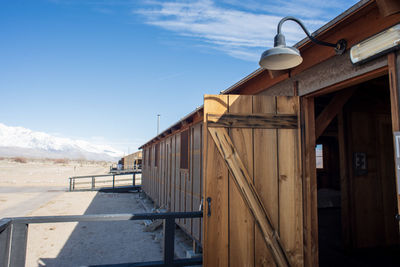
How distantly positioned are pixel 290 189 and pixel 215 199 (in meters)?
0.91

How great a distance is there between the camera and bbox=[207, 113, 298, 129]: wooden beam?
2.98 m

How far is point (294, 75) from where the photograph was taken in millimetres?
3484

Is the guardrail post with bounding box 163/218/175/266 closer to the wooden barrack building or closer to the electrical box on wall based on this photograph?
the wooden barrack building

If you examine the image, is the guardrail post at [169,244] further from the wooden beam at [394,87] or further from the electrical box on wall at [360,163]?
the electrical box on wall at [360,163]

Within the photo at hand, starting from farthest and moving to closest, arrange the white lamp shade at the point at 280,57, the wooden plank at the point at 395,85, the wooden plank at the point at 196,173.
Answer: the wooden plank at the point at 196,173 < the white lamp shade at the point at 280,57 < the wooden plank at the point at 395,85

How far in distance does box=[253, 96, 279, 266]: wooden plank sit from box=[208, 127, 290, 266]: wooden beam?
0.06 metres

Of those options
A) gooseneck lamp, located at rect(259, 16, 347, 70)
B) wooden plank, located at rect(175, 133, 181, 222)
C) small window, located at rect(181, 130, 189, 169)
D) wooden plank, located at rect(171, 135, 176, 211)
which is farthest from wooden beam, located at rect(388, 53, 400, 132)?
wooden plank, located at rect(171, 135, 176, 211)

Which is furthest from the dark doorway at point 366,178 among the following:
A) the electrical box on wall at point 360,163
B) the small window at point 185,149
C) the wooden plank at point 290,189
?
the small window at point 185,149

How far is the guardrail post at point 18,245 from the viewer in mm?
2451

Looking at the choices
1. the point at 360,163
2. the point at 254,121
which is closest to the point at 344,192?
the point at 360,163

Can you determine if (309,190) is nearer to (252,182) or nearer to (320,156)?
(252,182)

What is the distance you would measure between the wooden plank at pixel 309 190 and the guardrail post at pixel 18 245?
3.01 meters

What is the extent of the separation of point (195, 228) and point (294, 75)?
4.20 meters

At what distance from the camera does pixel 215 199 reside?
2.88 metres
